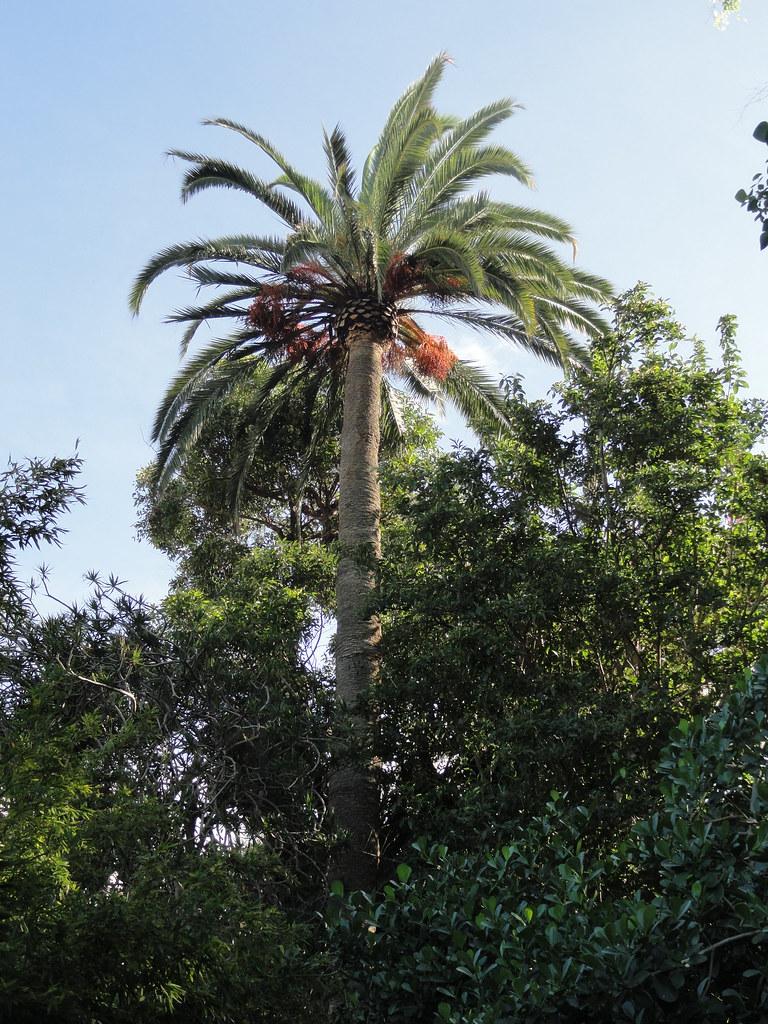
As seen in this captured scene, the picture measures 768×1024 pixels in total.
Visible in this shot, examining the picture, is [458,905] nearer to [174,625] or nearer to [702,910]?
[702,910]

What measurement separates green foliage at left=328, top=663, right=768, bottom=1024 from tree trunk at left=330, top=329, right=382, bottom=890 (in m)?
3.76

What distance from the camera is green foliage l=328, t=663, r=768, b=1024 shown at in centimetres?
468

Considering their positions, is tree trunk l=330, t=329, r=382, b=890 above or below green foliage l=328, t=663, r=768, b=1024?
above

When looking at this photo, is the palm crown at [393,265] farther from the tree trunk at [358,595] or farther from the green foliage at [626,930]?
the green foliage at [626,930]

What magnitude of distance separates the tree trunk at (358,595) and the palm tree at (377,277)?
31 millimetres

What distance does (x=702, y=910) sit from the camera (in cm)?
470

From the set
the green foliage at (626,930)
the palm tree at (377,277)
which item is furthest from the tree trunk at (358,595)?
the green foliage at (626,930)

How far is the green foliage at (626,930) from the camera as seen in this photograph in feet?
15.3

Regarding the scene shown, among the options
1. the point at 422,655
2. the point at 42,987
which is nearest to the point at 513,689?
the point at 422,655

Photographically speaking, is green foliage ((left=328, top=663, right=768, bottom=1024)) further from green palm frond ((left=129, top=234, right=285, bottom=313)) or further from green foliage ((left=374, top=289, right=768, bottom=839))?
green palm frond ((left=129, top=234, right=285, bottom=313))

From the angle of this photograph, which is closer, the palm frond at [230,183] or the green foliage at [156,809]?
the green foliage at [156,809]

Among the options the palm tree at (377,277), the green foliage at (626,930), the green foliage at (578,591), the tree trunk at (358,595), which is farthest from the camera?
the palm tree at (377,277)

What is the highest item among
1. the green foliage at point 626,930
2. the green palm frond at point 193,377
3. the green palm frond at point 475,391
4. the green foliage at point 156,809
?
the green palm frond at point 193,377

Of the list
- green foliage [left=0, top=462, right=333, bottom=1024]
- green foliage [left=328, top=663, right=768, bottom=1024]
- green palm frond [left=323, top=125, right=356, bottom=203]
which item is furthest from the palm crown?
green foliage [left=328, top=663, right=768, bottom=1024]
